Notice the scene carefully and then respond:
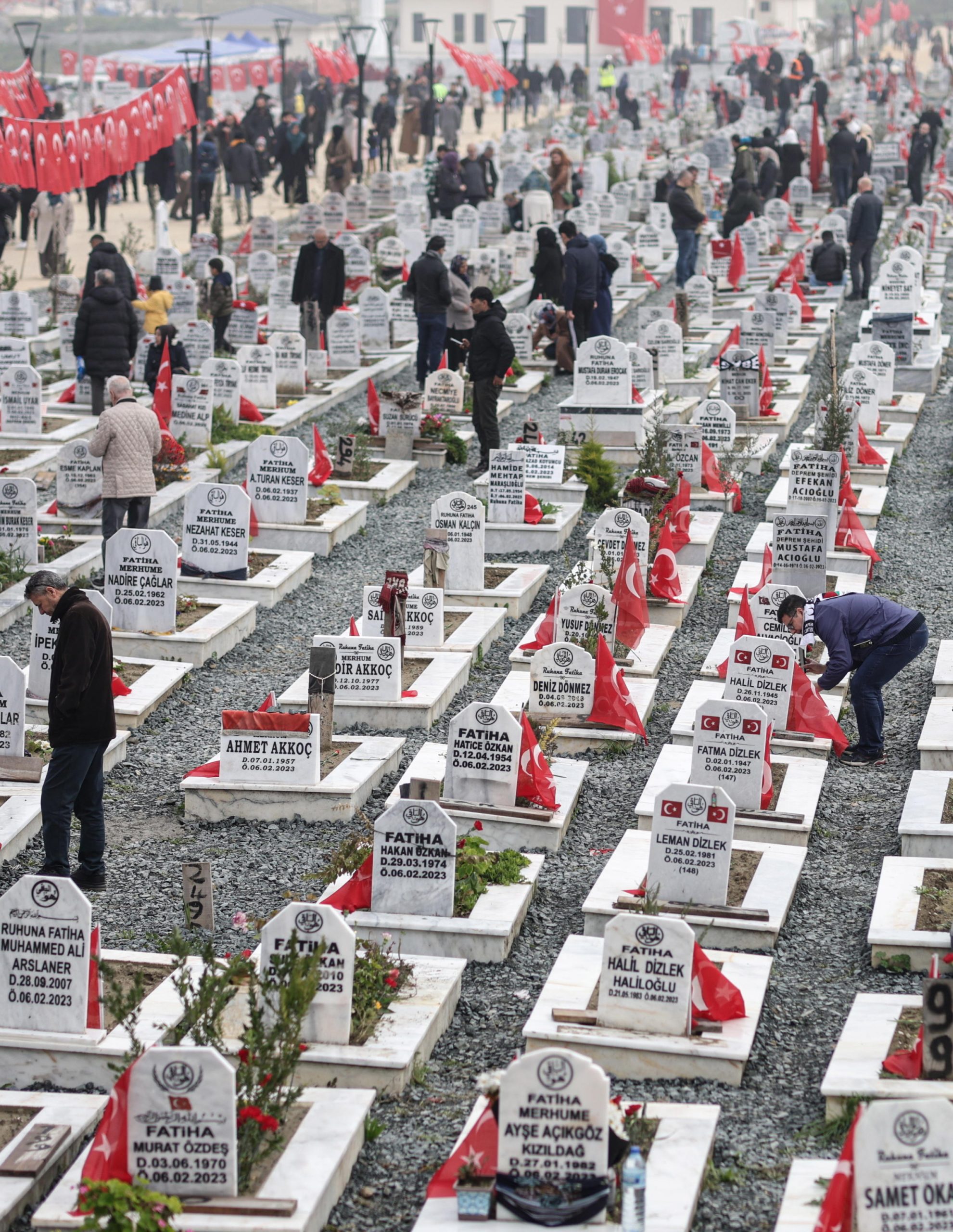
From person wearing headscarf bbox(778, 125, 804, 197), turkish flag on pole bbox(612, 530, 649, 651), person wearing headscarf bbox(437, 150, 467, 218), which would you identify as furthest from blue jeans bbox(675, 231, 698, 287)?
turkish flag on pole bbox(612, 530, 649, 651)

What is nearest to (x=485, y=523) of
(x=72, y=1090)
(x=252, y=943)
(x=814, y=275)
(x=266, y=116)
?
(x=252, y=943)

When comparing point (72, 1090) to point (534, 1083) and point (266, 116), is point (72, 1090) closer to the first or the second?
point (534, 1083)

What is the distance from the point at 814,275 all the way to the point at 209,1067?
22.2m

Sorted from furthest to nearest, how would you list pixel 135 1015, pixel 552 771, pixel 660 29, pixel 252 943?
pixel 660 29
pixel 552 771
pixel 252 943
pixel 135 1015

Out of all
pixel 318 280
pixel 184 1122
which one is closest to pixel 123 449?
pixel 318 280

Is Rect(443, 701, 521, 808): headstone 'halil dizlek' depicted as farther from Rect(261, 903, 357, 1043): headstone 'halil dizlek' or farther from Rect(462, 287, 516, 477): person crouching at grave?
Rect(462, 287, 516, 477): person crouching at grave

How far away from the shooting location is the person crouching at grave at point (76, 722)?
9.37 meters

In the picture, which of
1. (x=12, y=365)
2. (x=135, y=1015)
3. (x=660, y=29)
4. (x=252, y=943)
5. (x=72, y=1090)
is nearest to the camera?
(x=135, y=1015)

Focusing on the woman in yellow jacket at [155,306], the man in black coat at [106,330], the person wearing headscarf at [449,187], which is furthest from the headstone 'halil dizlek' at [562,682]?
the person wearing headscarf at [449,187]

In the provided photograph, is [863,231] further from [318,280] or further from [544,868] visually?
[544,868]

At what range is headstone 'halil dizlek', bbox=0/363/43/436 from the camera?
19062 mm

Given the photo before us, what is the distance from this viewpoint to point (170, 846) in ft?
34.3

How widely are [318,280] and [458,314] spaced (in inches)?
86.4

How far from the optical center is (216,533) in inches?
567
